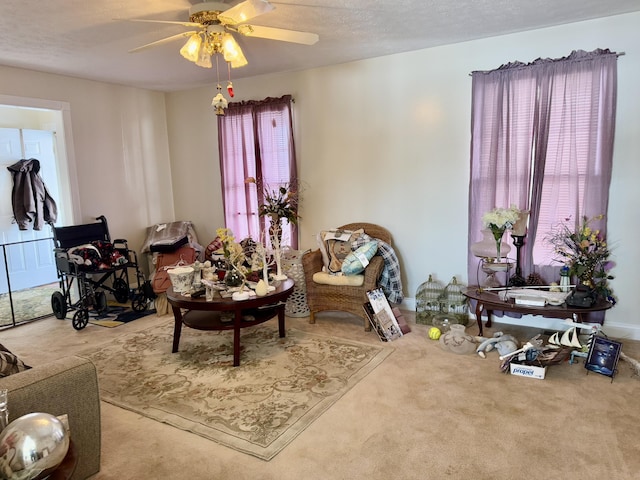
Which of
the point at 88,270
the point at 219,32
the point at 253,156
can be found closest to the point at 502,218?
the point at 219,32

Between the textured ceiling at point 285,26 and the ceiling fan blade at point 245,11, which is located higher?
the textured ceiling at point 285,26

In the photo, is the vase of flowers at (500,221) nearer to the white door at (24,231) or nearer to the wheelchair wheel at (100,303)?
the wheelchair wheel at (100,303)

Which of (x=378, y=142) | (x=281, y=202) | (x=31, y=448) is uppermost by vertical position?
(x=378, y=142)

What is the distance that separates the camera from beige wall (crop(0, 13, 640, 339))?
3619mm

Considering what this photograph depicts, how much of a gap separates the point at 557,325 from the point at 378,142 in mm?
2380

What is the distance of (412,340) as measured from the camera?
3803 mm

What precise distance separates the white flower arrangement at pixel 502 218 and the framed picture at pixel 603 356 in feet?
3.37

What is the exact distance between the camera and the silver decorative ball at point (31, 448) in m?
1.20

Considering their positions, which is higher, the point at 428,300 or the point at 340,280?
the point at 340,280

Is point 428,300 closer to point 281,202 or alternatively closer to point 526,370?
point 526,370

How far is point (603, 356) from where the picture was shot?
Answer: 3.05 metres

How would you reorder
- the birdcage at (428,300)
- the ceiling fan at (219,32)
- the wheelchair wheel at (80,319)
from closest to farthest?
the ceiling fan at (219,32) < the birdcage at (428,300) < the wheelchair wheel at (80,319)

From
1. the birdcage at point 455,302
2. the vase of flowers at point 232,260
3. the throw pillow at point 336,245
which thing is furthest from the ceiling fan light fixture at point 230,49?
the birdcage at point 455,302

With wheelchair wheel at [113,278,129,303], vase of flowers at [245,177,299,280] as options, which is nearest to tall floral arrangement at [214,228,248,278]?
vase of flowers at [245,177,299,280]
